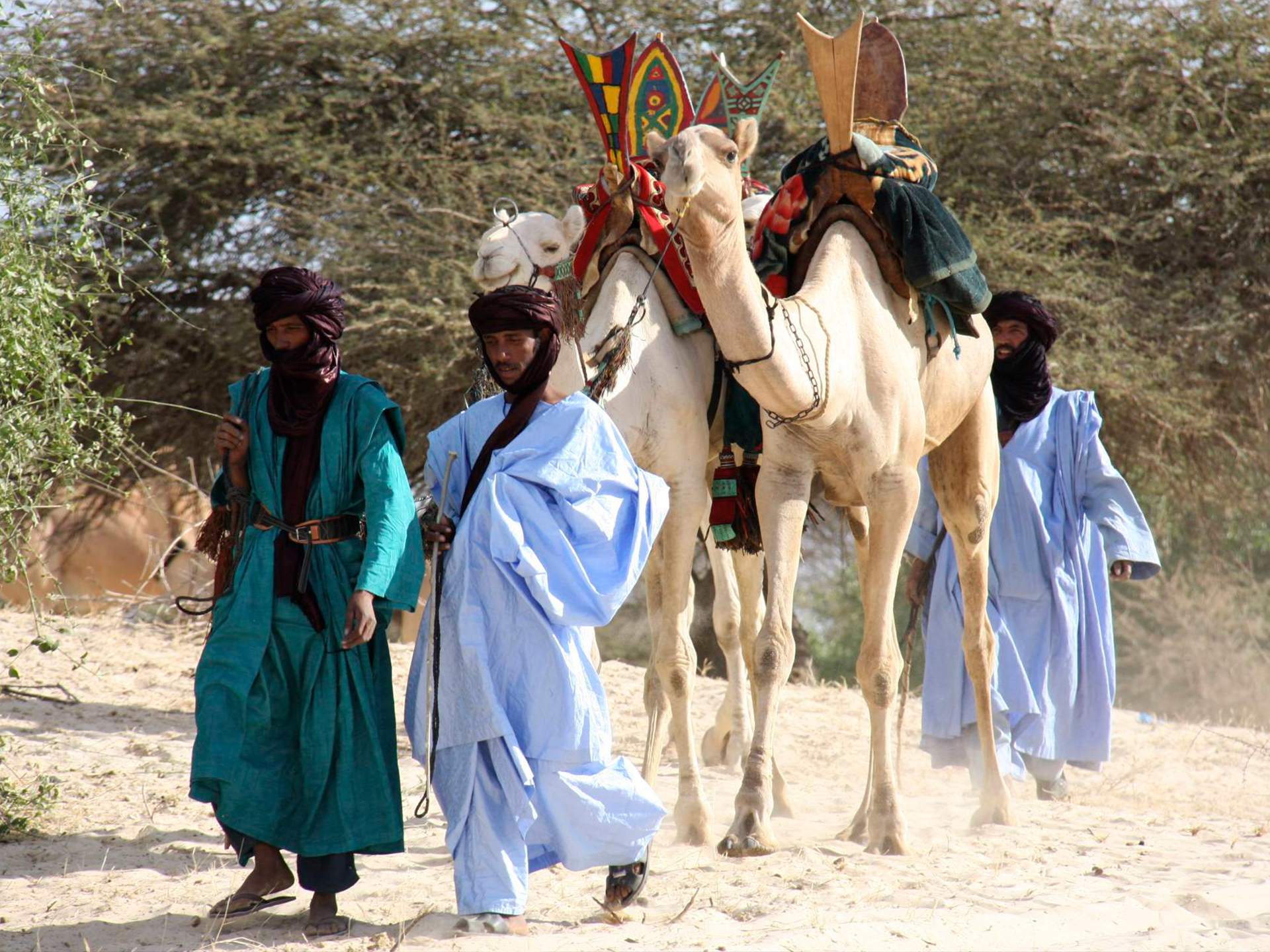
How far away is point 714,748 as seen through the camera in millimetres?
7230

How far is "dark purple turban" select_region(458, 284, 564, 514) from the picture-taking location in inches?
162

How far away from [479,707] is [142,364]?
7121mm

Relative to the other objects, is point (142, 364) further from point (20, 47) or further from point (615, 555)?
point (615, 555)

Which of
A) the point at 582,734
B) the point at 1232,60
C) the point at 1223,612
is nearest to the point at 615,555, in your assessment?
the point at 582,734

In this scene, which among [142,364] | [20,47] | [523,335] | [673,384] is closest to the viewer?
[523,335]

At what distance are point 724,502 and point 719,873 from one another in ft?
6.28

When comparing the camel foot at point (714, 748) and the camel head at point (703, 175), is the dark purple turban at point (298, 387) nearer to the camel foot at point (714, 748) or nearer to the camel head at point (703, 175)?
the camel head at point (703, 175)

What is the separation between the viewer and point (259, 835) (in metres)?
3.92

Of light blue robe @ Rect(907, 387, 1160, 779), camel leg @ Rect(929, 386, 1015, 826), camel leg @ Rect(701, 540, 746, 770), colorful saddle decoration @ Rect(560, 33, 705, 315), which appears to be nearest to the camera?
colorful saddle decoration @ Rect(560, 33, 705, 315)

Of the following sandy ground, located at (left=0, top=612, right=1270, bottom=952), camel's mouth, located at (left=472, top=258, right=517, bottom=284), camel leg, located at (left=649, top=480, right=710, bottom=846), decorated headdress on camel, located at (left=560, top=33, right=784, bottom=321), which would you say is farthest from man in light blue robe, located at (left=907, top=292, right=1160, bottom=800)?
camel's mouth, located at (left=472, top=258, right=517, bottom=284)

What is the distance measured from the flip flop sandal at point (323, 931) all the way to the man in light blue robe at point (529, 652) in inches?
14.0

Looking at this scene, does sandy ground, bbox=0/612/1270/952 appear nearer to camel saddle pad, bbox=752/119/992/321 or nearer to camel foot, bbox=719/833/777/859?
camel foot, bbox=719/833/777/859

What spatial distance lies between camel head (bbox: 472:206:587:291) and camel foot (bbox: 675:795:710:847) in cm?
217

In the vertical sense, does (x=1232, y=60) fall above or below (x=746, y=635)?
above
